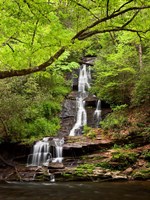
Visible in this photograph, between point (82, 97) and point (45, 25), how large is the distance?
17.2m

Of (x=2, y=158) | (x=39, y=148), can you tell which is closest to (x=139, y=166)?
(x=39, y=148)

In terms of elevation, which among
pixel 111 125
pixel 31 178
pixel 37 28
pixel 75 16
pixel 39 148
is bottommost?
pixel 31 178

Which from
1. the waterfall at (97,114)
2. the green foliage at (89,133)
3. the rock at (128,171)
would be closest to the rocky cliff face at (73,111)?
the waterfall at (97,114)

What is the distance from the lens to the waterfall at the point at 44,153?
16.1 meters

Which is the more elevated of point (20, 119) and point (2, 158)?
point (20, 119)

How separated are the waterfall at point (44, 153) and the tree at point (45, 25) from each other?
28.8ft

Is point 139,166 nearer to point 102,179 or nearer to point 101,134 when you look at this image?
point 102,179

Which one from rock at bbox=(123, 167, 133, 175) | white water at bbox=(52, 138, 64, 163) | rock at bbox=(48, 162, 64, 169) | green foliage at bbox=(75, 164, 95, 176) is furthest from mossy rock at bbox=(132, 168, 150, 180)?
white water at bbox=(52, 138, 64, 163)

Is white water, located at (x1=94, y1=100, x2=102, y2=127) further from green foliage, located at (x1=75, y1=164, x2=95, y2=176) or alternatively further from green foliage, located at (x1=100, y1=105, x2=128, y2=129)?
green foliage, located at (x1=75, y1=164, x2=95, y2=176)

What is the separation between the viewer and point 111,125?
18.0 meters

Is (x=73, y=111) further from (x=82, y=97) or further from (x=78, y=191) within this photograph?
(x=78, y=191)

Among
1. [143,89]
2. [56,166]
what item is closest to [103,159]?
[56,166]

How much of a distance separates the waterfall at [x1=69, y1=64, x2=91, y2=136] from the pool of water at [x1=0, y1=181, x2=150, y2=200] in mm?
8123

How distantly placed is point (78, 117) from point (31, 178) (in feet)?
28.9
